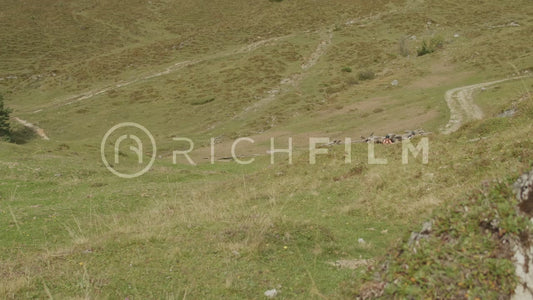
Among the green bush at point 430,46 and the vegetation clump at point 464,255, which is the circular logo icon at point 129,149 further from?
the green bush at point 430,46

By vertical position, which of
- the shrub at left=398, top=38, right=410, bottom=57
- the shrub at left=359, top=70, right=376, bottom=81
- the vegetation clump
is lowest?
the shrub at left=359, top=70, right=376, bottom=81

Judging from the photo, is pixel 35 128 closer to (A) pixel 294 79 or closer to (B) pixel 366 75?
(A) pixel 294 79

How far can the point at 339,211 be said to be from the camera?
486 inches

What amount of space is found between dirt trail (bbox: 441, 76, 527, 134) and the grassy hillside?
1.14m

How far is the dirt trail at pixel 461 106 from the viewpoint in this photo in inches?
1088

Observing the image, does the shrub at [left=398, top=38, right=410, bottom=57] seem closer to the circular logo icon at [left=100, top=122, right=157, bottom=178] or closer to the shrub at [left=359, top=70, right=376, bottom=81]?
the shrub at [left=359, top=70, right=376, bottom=81]

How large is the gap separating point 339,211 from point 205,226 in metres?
4.36

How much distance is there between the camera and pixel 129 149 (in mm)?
40062

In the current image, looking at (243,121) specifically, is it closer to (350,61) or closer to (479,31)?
(350,61)

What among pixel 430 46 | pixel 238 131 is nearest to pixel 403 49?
pixel 430 46

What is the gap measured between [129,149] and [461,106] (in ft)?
101

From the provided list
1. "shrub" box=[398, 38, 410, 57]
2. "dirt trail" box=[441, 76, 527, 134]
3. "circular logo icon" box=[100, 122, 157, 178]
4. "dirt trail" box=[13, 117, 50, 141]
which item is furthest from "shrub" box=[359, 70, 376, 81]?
"dirt trail" box=[13, 117, 50, 141]

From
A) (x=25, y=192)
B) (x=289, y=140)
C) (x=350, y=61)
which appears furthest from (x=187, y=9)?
(x=25, y=192)

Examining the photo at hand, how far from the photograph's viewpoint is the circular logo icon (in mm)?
27312
